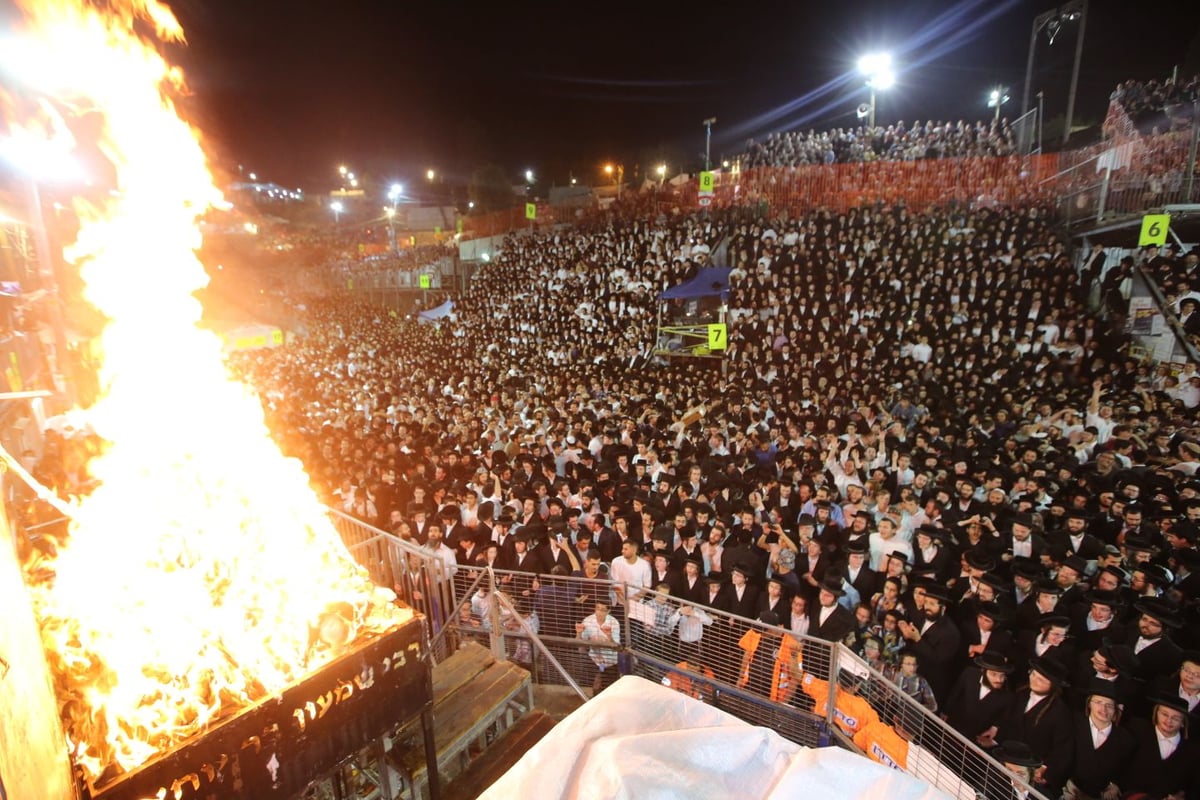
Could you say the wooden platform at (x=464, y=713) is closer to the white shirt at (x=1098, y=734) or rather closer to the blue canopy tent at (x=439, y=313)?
the white shirt at (x=1098, y=734)

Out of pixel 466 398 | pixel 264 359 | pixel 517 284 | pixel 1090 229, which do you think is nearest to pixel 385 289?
pixel 264 359

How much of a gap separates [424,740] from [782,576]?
3.66 meters

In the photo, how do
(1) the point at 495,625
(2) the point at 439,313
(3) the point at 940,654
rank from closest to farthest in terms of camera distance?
(3) the point at 940,654, (1) the point at 495,625, (2) the point at 439,313

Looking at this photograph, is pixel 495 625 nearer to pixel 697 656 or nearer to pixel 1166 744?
pixel 697 656

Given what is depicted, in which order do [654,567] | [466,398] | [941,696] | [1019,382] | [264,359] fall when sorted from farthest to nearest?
[264,359] < [466,398] < [1019,382] < [654,567] < [941,696]

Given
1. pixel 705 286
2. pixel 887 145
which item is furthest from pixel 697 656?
pixel 887 145

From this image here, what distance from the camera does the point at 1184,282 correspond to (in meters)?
11.4

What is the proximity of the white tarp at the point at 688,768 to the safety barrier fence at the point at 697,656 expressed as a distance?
83.7 inches

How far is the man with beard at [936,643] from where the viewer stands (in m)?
4.88

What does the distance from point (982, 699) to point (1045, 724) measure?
413mm

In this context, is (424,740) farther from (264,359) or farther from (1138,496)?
(264,359)

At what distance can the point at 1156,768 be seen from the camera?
12.6 feet

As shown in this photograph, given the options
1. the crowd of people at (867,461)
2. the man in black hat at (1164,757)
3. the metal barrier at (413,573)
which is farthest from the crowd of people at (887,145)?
the metal barrier at (413,573)

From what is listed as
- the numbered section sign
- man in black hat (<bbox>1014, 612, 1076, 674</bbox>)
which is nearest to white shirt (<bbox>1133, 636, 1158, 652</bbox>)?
man in black hat (<bbox>1014, 612, 1076, 674</bbox>)
